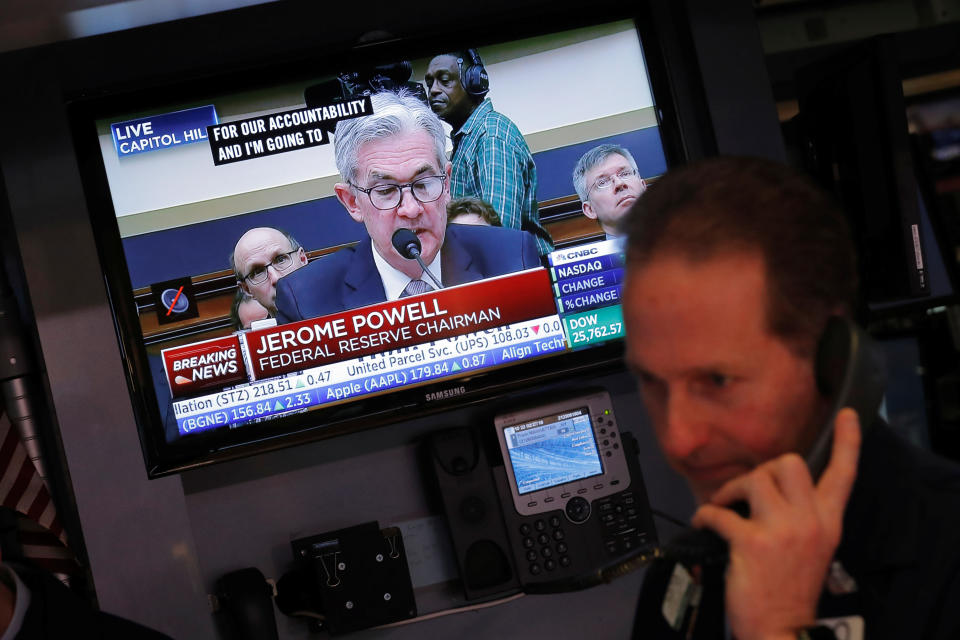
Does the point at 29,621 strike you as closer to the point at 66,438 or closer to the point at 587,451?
the point at 66,438

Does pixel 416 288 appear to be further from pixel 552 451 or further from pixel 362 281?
pixel 552 451

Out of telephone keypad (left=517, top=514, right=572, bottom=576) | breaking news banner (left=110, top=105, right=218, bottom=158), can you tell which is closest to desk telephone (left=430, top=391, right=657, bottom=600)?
telephone keypad (left=517, top=514, right=572, bottom=576)

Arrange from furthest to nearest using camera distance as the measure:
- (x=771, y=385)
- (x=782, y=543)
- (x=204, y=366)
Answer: (x=204, y=366)
(x=771, y=385)
(x=782, y=543)

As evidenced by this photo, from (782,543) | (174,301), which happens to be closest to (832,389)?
(782,543)

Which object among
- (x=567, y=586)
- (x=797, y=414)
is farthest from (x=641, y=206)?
(x=567, y=586)

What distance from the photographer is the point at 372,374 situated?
220 cm

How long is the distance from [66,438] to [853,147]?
2.05 metres

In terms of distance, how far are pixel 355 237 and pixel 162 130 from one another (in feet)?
1.63

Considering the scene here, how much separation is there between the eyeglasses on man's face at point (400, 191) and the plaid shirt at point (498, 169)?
0.04 meters

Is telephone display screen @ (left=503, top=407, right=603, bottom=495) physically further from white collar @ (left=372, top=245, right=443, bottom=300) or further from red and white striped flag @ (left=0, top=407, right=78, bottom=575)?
red and white striped flag @ (left=0, top=407, right=78, bottom=575)

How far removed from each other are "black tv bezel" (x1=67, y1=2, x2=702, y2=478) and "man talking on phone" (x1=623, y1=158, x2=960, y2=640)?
1.03 metres

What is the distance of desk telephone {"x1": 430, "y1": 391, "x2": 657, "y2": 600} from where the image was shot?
232 cm

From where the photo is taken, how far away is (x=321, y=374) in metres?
2.19

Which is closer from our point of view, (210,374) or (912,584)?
(912,584)
